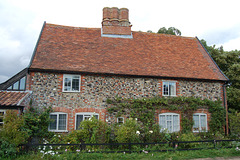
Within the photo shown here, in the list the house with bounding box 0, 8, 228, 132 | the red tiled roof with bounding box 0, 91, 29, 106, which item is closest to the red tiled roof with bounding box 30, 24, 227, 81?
the house with bounding box 0, 8, 228, 132

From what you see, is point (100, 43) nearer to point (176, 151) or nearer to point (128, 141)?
point (128, 141)

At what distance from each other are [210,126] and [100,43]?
10625 mm

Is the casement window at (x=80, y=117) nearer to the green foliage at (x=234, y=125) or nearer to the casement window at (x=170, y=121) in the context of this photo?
the casement window at (x=170, y=121)

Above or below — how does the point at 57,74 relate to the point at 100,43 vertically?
below

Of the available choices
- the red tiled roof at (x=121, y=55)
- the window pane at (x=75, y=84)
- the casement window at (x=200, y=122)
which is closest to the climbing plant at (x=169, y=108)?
the casement window at (x=200, y=122)

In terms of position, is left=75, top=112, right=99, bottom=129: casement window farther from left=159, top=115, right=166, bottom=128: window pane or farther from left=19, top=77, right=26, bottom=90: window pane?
left=159, top=115, right=166, bottom=128: window pane

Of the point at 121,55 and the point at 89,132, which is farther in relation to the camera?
the point at 121,55

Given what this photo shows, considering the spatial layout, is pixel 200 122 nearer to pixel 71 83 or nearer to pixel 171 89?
pixel 171 89

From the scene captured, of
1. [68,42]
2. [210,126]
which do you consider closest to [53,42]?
[68,42]

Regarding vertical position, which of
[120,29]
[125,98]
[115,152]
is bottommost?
[115,152]

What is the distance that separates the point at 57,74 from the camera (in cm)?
1248

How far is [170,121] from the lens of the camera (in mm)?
13539

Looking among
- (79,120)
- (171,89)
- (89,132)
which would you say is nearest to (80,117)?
(79,120)

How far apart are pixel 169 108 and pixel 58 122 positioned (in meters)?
7.50
